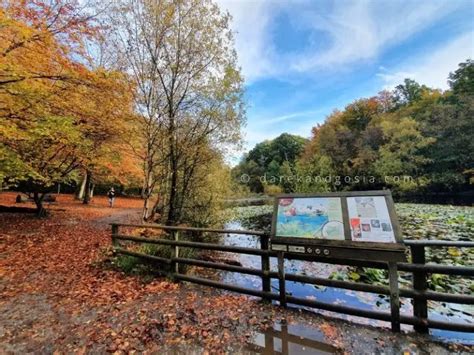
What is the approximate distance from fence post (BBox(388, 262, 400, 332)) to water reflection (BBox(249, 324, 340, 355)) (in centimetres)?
87

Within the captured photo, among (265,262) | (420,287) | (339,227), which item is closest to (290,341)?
(265,262)

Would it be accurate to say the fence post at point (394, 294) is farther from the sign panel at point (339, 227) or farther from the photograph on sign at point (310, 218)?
the photograph on sign at point (310, 218)

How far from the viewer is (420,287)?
2.89m

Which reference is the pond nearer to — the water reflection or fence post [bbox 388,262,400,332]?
fence post [bbox 388,262,400,332]

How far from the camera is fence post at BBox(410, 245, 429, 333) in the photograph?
286 cm

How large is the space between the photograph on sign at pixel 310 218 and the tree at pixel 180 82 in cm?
597

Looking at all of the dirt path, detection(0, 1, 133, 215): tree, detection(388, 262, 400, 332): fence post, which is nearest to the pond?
detection(388, 262, 400, 332): fence post

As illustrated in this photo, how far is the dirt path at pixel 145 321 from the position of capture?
9.00 feet

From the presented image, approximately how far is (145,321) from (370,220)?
3291mm

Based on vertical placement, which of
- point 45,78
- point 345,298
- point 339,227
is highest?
point 45,78

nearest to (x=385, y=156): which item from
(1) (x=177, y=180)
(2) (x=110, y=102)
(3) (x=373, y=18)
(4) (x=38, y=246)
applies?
(3) (x=373, y=18)

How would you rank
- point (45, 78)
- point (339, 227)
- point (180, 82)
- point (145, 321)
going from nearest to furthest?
point (339, 227) → point (145, 321) → point (45, 78) → point (180, 82)

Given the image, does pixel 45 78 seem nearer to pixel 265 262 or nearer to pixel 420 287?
pixel 265 262

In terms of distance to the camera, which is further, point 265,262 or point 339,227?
point 265,262
